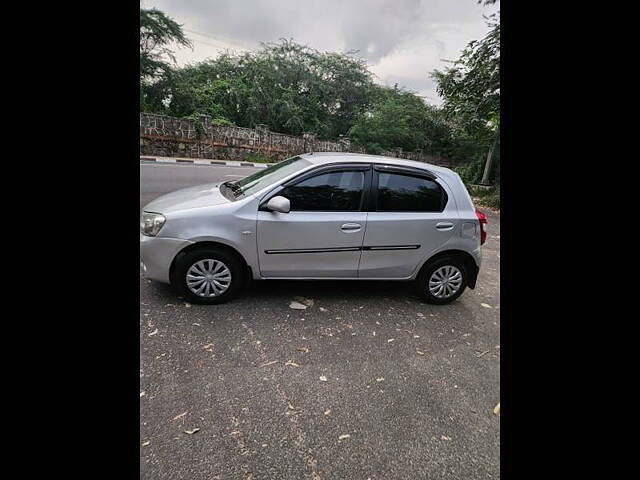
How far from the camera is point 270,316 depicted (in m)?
3.65

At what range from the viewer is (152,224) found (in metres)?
3.60

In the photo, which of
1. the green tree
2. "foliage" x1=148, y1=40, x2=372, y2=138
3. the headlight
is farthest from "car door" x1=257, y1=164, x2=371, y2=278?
"foliage" x1=148, y1=40, x2=372, y2=138

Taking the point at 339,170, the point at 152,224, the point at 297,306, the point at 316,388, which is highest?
the point at 339,170

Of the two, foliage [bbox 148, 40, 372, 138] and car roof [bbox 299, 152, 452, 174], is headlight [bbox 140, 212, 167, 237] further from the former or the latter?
foliage [bbox 148, 40, 372, 138]

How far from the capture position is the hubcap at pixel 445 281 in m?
4.20

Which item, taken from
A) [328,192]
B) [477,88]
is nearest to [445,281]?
[328,192]

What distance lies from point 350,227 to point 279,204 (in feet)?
2.48

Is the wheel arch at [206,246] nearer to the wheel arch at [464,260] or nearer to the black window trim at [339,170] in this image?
the black window trim at [339,170]

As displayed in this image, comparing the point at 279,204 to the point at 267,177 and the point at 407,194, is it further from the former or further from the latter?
the point at 407,194

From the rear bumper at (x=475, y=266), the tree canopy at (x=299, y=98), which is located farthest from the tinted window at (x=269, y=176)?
the tree canopy at (x=299, y=98)

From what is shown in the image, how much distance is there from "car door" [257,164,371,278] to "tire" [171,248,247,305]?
0.28 m

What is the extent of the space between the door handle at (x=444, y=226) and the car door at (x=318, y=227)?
2.75 feet
